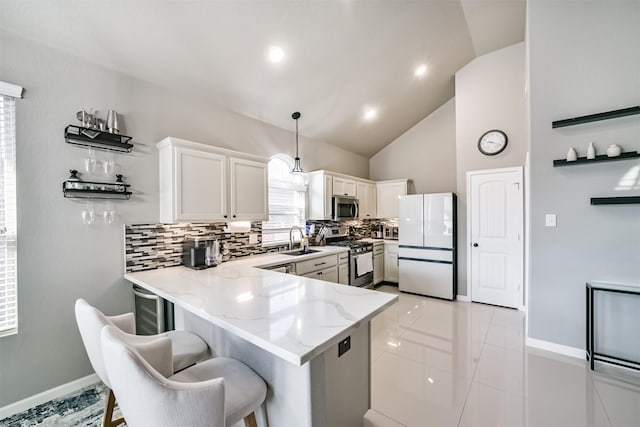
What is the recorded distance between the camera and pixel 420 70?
13.1ft

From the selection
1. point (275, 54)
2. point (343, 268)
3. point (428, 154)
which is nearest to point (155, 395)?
point (275, 54)

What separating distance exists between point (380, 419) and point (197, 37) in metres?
3.45

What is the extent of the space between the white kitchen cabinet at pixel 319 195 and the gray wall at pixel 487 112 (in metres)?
2.15

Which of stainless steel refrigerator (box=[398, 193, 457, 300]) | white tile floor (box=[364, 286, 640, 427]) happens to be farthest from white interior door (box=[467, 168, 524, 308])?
white tile floor (box=[364, 286, 640, 427])

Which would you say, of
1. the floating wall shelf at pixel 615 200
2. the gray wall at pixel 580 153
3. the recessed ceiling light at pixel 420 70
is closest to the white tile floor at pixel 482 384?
the gray wall at pixel 580 153

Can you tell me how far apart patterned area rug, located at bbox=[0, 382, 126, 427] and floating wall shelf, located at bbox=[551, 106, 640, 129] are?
4.49 metres

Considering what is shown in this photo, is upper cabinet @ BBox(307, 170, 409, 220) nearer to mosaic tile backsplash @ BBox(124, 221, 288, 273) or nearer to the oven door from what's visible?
the oven door

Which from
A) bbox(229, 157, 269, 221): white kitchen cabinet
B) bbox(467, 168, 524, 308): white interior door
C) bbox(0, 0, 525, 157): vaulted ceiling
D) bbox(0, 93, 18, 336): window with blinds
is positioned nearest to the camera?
bbox(0, 93, 18, 336): window with blinds

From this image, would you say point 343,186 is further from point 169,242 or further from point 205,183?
point 169,242

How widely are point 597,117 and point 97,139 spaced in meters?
4.45

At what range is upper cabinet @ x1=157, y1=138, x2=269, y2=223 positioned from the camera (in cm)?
249

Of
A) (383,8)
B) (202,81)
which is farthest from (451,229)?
(202,81)

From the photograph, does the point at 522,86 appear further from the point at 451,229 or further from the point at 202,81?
the point at 202,81

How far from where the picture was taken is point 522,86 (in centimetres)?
381
